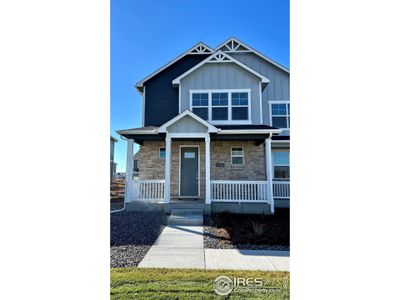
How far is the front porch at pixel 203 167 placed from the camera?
7000mm

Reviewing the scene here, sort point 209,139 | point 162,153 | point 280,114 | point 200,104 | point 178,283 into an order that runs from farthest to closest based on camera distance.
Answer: point 280,114 < point 200,104 < point 162,153 < point 209,139 < point 178,283

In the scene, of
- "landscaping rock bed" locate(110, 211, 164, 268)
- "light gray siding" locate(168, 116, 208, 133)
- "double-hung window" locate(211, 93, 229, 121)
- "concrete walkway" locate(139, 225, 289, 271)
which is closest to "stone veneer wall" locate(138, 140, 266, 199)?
"double-hung window" locate(211, 93, 229, 121)

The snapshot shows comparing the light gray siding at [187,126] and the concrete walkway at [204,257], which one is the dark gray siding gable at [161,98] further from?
the concrete walkway at [204,257]

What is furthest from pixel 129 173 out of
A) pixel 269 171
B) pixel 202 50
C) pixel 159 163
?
pixel 202 50

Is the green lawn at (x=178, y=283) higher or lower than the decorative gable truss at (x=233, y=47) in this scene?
lower

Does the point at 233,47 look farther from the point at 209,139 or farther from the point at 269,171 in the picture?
the point at 269,171

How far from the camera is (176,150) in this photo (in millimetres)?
8234

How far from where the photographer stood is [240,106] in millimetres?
8359

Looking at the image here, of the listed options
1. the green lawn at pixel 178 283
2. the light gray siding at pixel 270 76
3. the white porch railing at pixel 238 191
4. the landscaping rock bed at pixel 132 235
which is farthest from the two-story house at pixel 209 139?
the green lawn at pixel 178 283

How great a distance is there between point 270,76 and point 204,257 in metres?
8.91
